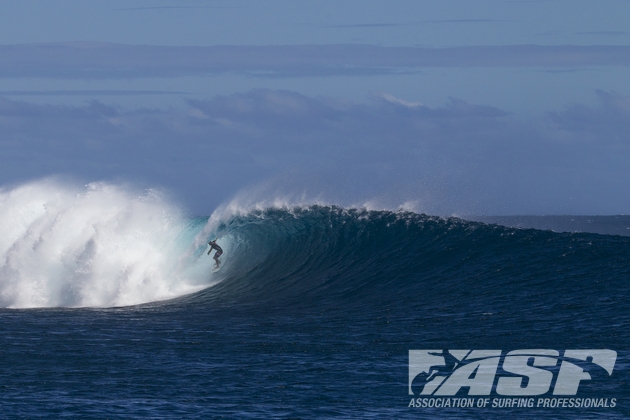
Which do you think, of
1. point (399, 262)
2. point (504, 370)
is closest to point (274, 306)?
point (399, 262)

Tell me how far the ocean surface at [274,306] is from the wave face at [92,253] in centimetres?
6

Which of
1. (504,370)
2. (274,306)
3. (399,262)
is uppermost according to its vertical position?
(399,262)

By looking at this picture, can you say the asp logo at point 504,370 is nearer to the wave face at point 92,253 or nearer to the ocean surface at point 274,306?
the ocean surface at point 274,306

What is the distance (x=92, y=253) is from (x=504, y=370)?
1542 cm

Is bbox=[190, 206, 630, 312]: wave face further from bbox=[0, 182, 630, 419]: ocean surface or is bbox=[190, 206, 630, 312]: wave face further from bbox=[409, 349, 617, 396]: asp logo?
bbox=[409, 349, 617, 396]: asp logo

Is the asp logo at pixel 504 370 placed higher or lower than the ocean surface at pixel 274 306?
lower

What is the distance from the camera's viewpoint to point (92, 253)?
25375 mm

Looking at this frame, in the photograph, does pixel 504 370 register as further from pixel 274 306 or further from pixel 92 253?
pixel 92 253

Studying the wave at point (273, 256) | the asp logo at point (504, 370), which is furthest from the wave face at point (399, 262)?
the asp logo at point (504, 370)

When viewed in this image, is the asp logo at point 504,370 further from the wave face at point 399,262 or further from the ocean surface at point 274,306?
the wave face at point 399,262

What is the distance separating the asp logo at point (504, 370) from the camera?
12.7m

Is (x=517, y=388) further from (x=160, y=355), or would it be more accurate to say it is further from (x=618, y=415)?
(x=160, y=355)

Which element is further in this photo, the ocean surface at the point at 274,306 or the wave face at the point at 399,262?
the wave face at the point at 399,262

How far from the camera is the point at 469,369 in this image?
13.8 meters
